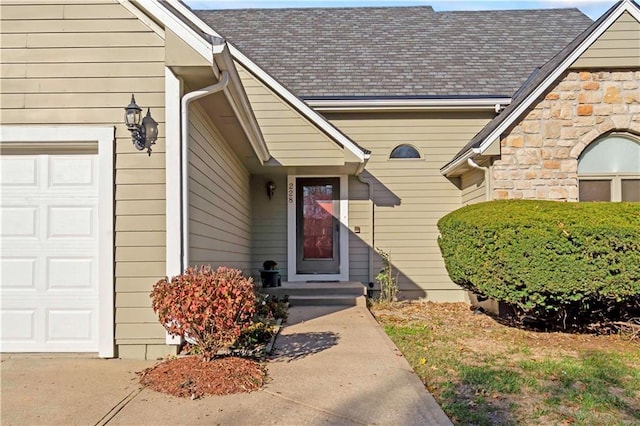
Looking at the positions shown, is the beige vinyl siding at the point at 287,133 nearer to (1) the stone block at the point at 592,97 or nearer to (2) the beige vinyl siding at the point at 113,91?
(1) the stone block at the point at 592,97

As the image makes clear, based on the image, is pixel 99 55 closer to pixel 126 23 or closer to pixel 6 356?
pixel 126 23

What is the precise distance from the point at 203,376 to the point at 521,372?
3.00m

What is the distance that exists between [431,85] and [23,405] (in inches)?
357

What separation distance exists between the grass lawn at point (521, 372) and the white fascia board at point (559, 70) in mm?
2942

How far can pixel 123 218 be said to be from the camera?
4871 millimetres

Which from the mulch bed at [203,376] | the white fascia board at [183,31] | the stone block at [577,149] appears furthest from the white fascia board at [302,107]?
the mulch bed at [203,376]

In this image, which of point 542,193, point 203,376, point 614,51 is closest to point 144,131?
point 203,376

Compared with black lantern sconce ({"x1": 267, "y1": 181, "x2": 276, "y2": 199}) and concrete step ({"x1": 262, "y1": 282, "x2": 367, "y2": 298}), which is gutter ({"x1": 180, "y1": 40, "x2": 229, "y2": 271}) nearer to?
concrete step ({"x1": 262, "y1": 282, "x2": 367, "y2": 298})

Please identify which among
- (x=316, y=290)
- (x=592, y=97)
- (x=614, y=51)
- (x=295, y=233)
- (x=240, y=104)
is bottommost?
(x=316, y=290)

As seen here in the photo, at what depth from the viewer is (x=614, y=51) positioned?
7.61 meters

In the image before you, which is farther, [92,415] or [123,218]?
[123,218]

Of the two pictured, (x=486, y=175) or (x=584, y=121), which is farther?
(x=486, y=175)

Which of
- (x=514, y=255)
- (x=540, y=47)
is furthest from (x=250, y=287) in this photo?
(x=540, y=47)

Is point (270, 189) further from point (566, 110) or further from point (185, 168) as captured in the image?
point (566, 110)
